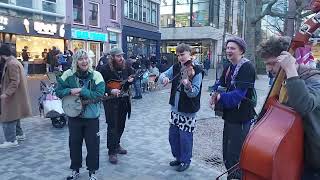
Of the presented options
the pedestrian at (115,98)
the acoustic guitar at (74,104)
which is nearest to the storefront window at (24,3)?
the pedestrian at (115,98)

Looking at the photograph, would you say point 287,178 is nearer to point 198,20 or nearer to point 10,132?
point 10,132

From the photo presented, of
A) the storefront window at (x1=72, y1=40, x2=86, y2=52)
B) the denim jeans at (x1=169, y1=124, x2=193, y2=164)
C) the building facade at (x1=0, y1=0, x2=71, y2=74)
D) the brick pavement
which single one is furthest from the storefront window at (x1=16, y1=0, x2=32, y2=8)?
the denim jeans at (x1=169, y1=124, x2=193, y2=164)

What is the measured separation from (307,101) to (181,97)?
10.0ft

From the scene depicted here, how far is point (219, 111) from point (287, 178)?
2.05 meters

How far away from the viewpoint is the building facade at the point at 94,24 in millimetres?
25281

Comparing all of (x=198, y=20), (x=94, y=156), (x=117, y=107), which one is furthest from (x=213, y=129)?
(x=198, y=20)

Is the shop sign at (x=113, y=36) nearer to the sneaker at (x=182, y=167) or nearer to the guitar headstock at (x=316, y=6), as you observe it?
the sneaker at (x=182, y=167)

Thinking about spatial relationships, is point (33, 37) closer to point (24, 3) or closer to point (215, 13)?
point (24, 3)

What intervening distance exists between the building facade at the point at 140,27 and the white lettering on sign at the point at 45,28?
8.63m

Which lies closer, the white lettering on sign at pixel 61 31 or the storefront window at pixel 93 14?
the white lettering on sign at pixel 61 31

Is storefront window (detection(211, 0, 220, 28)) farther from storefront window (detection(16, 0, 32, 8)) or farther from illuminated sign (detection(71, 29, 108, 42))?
storefront window (detection(16, 0, 32, 8))

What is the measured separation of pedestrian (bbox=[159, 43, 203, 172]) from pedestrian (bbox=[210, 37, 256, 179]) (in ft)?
2.92

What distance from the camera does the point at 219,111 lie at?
4.22 meters

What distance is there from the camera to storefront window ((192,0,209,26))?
150ft
